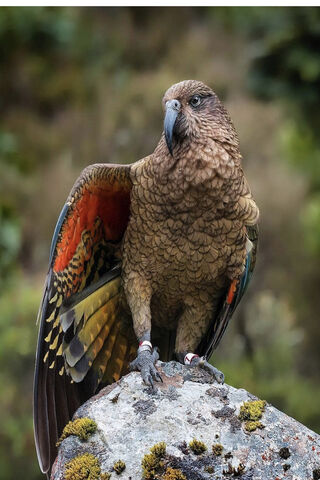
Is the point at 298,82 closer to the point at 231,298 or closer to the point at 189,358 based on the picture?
the point at 231,298

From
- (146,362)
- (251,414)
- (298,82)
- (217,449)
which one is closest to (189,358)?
(146,362)

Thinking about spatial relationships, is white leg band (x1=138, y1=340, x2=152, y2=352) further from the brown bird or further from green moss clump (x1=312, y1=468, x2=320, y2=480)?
green moss clump (x1=312, y1=468, x2=320, y2=480)

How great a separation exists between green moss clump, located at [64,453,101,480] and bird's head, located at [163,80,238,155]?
163 centimetres

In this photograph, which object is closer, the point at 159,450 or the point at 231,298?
the point at 159,450

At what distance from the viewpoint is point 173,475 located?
9.91 ft

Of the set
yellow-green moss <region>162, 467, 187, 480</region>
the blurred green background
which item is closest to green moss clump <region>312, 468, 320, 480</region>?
yellow-green moss <region>162, 467, 187, 480</region>

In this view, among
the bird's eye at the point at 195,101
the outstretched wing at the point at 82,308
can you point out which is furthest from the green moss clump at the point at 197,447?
the bird's eye at the point at 195,101

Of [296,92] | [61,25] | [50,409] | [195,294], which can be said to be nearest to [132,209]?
[195,294]

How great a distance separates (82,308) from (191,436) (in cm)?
124

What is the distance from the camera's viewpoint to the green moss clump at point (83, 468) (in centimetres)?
307

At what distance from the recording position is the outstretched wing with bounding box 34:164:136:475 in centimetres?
400

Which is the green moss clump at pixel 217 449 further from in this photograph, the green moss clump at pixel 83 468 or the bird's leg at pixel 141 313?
the bird's leg at pixel 141 313

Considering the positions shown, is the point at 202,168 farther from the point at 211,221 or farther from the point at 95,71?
the point at 95,71

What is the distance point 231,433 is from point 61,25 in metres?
11.2
